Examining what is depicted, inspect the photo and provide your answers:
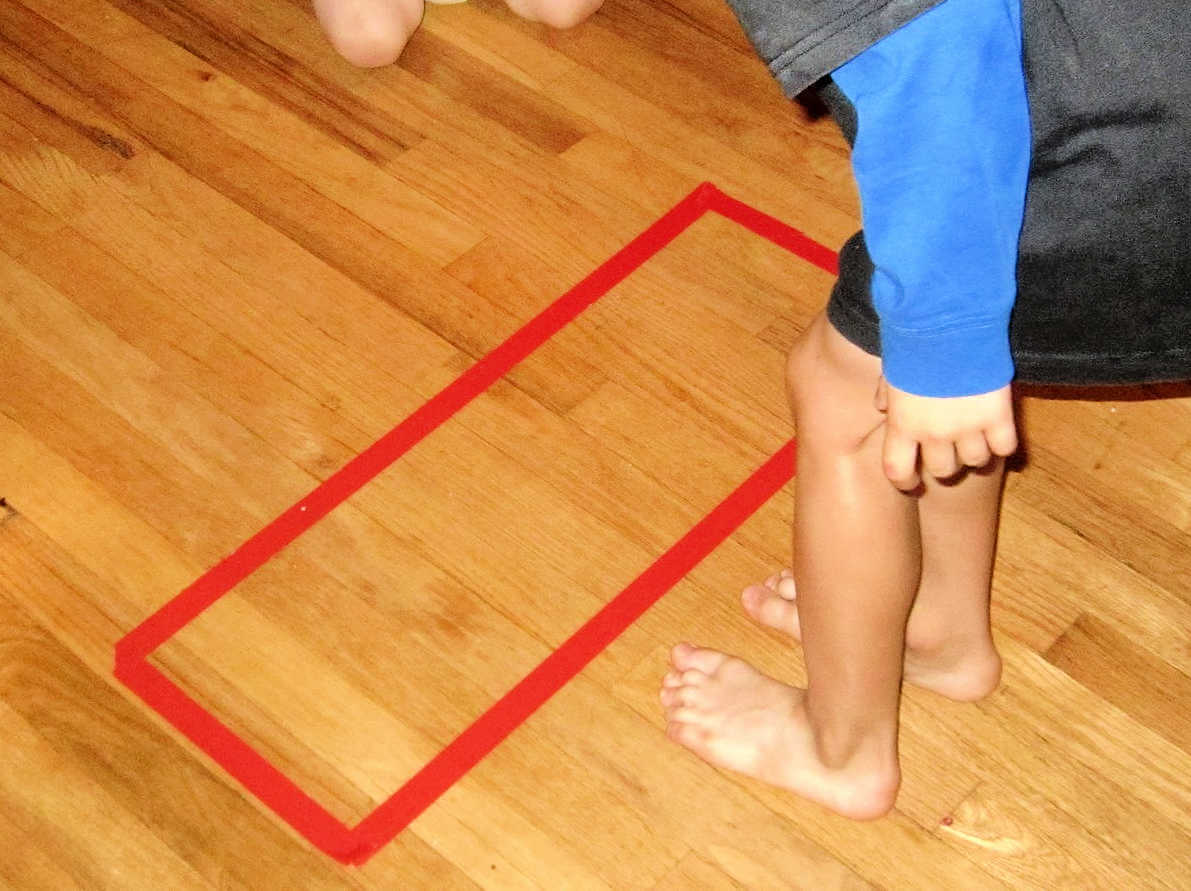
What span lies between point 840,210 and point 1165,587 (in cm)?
54

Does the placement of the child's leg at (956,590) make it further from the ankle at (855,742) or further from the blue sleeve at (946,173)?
the blue sleeve at (946,173)

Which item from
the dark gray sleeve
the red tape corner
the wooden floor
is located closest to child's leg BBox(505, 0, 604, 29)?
the wooden floor

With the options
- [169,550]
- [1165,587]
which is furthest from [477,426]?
[1165,587]

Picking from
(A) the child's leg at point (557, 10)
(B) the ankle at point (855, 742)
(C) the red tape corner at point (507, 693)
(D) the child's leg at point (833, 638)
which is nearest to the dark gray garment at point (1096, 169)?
(D) the child's leg at point (833, 638)

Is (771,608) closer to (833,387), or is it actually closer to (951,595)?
(951,595)

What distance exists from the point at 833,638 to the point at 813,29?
0.46 metres

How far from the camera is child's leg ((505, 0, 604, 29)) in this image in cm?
182

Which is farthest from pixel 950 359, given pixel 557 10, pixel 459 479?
pixel 557 10

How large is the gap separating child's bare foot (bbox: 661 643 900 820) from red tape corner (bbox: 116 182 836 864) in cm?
9

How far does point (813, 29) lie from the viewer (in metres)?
0.75

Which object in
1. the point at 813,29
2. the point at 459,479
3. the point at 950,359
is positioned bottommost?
the point at 459,479

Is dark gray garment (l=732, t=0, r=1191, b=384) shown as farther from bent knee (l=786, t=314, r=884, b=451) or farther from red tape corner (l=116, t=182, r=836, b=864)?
red tape corner (l=116, t=182, r=836, b=864)

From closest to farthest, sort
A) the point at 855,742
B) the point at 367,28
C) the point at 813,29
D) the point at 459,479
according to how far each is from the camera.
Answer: the point at 813,29
the point at 855,742
the point at 459,479
the point at 367,28

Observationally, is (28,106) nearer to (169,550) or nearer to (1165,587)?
(169,550)
